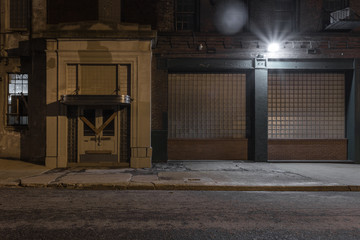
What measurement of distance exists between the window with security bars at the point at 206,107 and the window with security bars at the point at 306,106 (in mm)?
1613

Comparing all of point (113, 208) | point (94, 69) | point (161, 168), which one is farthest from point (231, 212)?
point (94, 69)

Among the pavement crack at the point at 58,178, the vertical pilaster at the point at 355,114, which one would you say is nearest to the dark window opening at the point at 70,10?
the pavement crack at the point at 58,178

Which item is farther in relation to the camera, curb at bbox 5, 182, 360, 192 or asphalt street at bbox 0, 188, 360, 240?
curb at bbox 5, 182, 360, 192

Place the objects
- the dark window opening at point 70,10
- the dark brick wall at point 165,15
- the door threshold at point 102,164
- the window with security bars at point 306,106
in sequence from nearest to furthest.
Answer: the door threshold at point 102,164, the dark window opening at point 70,10, the dark brick wall at point 165,15, the window with security bars at point 306,106

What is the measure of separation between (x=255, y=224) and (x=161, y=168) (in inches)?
269

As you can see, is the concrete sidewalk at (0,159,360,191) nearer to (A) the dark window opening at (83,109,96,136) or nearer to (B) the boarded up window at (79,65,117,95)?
(A) the dark window opening at (83,109,96,136)

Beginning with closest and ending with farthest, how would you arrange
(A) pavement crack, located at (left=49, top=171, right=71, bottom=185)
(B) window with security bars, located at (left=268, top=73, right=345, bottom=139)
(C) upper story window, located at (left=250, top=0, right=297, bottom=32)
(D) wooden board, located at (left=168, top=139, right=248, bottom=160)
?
1. (A) pavement crack, located at (left=49, top=171, right=71, bottom=185)
2. (C) upper story window, located at (left=250, top=0, right=297, bottom=32)
3. (D) wooden board, located at (left=168, top=139, right=248, bottom=160)
4. (B) window with security bars, located at (left=268, top=73, right=345, bottom=139)

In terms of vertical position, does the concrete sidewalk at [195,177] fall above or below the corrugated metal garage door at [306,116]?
below

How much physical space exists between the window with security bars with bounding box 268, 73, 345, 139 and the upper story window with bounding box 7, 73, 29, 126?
11.4m

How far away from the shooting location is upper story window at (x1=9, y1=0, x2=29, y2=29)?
1362cm

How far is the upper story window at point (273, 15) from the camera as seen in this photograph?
45.1ft

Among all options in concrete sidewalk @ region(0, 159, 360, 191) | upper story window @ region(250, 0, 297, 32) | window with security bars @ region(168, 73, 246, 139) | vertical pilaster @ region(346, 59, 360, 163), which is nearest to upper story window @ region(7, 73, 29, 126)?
concrete sidewalk @ region(0, 159, 360, 191)

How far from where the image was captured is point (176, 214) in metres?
5.82

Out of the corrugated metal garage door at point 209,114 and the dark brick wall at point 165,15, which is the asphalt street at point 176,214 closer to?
the corrugated metal garage door at point 209,114
